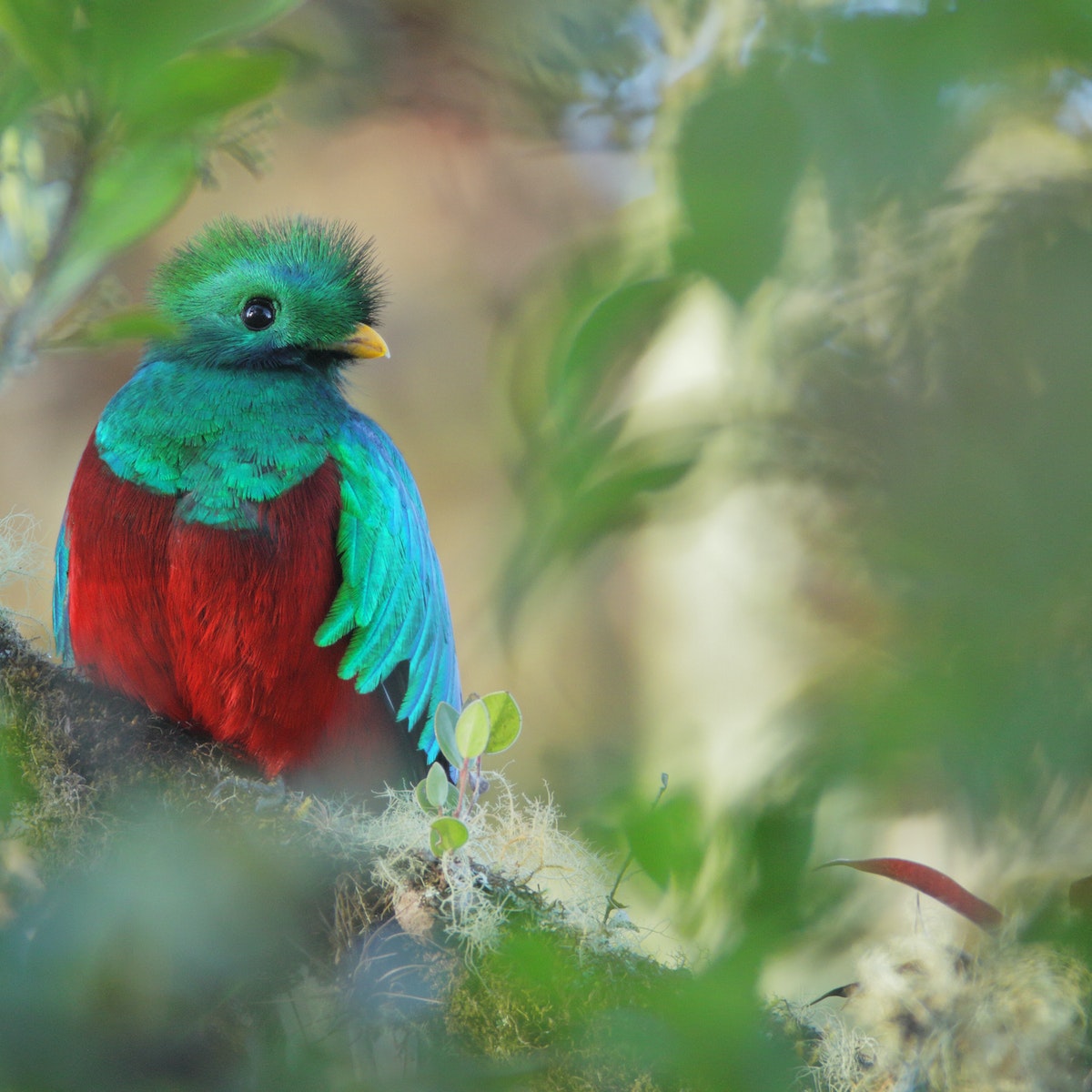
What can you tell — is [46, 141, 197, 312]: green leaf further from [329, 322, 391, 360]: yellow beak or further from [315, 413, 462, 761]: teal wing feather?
[329, 322, 391, 360]: yellow beak

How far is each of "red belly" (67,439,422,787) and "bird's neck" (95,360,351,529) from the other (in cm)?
3

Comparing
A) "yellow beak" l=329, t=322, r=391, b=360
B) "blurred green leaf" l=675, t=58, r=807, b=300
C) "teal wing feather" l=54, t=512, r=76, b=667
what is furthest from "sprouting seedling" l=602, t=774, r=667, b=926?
"teal wing feather" l=54, t=512, r=76, b=667

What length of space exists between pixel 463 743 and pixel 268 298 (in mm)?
1631

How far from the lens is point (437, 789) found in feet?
4.47

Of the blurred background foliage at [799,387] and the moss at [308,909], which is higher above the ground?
the blurred background foliage at [799,387]

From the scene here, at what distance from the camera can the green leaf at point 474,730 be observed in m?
1.26

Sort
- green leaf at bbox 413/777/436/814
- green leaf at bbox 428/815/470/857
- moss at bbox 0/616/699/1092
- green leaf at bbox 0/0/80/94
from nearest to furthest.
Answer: green leaf at bbox 0/0/80/94, moss at bbox 0/616/699/1092, green leaf at bbox 428/815/470/857, green leaf at bbox 413/777/436/814

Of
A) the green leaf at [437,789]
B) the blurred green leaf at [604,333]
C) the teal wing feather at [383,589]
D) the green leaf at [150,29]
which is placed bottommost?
the teal wing feather at [383,589]

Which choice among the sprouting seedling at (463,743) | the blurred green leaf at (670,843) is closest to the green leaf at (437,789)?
the sprouting seedling at (463,743)

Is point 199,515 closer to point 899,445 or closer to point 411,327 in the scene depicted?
point 899,445

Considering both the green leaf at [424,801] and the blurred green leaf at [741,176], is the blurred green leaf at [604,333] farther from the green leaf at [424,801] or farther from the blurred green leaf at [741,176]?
the green leaf at [424,801]

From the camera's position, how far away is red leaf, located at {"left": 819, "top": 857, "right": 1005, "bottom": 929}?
0.80 m

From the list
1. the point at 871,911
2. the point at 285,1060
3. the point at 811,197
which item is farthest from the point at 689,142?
the point at 285,1060

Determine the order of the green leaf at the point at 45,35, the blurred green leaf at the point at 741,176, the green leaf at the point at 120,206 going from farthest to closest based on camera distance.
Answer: the green leaf at the point at 120,206
the green leaf at the point at 45,35
the blurred green leaf at the point at 741,176
